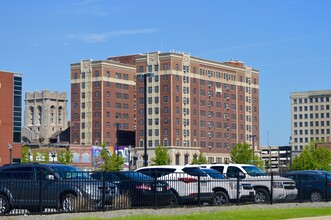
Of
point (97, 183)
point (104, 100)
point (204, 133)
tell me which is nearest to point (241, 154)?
point (204, 133)

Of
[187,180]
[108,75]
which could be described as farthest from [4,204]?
[108,75]

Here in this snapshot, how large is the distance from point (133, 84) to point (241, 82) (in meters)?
25.1

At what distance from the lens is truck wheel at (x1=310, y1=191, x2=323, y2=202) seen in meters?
37.7

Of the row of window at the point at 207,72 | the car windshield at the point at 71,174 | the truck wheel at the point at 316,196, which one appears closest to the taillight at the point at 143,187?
the car windshield at the point at 71,174

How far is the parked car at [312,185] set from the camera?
122 ft

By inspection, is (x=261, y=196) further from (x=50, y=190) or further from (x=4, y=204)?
(x=4, y=204)

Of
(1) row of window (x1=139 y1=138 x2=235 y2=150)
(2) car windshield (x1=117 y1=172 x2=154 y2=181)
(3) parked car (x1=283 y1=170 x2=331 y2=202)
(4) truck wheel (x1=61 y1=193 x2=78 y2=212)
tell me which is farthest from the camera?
(1) row of window (x1=139 y1=138 x2=235 y2=150)

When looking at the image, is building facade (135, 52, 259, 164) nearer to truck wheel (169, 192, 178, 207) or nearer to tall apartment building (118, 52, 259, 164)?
tall apartment building (118, 52, 259, 164)

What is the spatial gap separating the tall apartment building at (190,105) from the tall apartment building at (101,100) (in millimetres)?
4860

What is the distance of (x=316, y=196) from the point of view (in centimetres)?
3797

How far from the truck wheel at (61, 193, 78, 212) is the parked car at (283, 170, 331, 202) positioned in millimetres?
13707

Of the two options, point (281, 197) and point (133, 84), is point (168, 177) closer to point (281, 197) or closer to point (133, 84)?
point (281, 197)

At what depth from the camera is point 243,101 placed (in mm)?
172875

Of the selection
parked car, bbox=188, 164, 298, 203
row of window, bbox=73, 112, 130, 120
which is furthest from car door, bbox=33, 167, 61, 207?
row of window, bbox=73, 112, 130, 120
